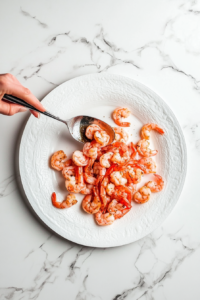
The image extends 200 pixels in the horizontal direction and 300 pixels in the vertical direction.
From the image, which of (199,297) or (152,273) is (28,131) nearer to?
(152,273)

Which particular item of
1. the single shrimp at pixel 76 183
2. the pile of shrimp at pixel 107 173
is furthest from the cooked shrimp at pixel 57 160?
the single shrimp at pixel 76 183

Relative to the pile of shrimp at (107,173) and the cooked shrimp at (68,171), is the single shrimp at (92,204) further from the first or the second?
the cooked shrimp at (68,171)

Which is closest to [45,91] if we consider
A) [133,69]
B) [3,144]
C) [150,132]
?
[3,144]

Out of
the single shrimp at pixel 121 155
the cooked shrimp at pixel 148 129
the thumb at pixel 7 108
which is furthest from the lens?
the cooked shrimp at pixel 148 129

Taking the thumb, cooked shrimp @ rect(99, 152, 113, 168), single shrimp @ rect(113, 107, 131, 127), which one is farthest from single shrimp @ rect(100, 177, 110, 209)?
the thumb

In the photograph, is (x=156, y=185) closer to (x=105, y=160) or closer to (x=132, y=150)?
(x=132, y=150)

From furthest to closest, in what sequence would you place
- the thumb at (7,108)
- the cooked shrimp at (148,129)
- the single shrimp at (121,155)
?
the cooked shrimp at (148,129), the single shrimp at (121,155), the thumb at (7,108)
